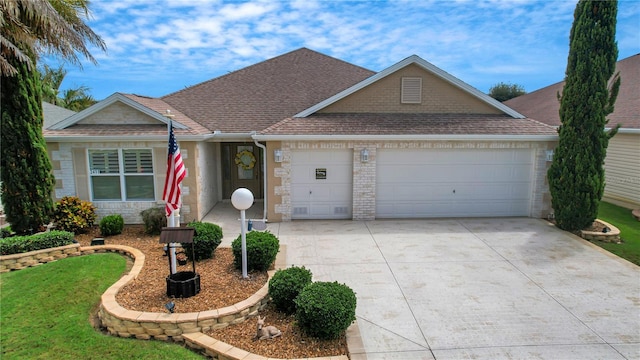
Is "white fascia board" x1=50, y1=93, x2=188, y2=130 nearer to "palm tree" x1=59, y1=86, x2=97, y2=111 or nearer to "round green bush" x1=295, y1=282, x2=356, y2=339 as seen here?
"round green bush" x1=295, y1=282, x2=356, y2=339

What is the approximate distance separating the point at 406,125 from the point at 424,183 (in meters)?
2.02

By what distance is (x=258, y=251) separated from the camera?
7.63 m

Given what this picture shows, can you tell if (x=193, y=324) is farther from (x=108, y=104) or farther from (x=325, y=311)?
(x=108, y=104)

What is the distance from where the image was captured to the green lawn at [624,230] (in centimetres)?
975

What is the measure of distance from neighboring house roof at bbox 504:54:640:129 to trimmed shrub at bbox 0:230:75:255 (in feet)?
59.3

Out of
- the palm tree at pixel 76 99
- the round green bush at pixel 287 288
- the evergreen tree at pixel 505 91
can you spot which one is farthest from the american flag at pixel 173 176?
the evergreen tree at pixel 505 91

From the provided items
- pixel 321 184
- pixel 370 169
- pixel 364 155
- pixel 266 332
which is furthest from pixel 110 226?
pixel 370 169

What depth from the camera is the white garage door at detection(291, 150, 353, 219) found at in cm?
1260

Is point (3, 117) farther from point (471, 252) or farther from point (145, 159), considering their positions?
point (471, 252)

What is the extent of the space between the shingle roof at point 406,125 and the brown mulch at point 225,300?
4.94 meters

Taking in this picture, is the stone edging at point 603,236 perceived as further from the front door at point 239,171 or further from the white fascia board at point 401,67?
the front door at point 239,171

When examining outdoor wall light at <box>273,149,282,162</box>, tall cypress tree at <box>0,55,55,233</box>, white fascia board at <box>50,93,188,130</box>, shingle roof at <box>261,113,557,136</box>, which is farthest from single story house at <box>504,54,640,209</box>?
tall cypress tree at <box>0,55,55,233</box>

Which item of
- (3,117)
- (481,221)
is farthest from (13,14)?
(481,221)

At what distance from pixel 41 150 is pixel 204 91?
717cm
